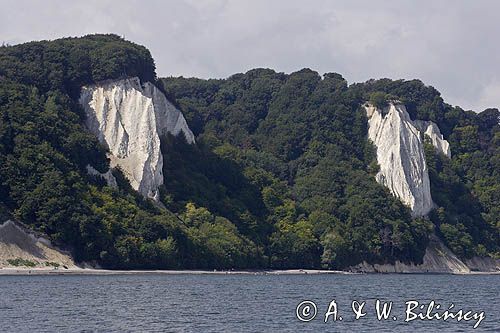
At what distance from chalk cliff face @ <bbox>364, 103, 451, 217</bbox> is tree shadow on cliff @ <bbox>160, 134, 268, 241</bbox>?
1154 inches

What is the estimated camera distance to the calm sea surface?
59.1 meters

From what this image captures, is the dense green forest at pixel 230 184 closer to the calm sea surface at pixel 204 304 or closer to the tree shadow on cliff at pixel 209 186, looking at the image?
the tree shadow on cliff at pixel 209 186

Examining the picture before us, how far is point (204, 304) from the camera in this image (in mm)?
74312

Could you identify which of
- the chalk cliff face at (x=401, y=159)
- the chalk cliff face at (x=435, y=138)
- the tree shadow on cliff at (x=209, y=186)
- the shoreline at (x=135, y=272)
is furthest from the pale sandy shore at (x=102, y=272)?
the chalk cliff face at (x=435, y=138)

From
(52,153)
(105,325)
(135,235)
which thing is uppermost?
(52,153)

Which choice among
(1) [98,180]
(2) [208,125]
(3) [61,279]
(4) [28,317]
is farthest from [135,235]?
(2) [208,125]

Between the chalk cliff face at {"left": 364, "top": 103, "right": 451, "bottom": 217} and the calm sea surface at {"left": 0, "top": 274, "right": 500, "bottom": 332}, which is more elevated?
the chalk cliff face at {"left": 364, "top": 103, "right": 451, "bottom": 217}

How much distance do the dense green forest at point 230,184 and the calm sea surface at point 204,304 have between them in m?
14.1

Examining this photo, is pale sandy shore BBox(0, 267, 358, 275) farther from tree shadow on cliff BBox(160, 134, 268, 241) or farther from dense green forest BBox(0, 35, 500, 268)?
tree shadow on cliff BBox(160, 134, 268, 241)

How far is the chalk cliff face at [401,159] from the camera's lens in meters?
177

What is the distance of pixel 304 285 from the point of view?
102938mm

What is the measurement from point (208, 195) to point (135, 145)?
460 inches

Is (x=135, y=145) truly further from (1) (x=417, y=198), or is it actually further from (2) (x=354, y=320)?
(2) (x=354, y=320)

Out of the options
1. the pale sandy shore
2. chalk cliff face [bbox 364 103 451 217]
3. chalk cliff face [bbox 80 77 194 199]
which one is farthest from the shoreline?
chalk cliff face [bbox 364 103 451 217]
